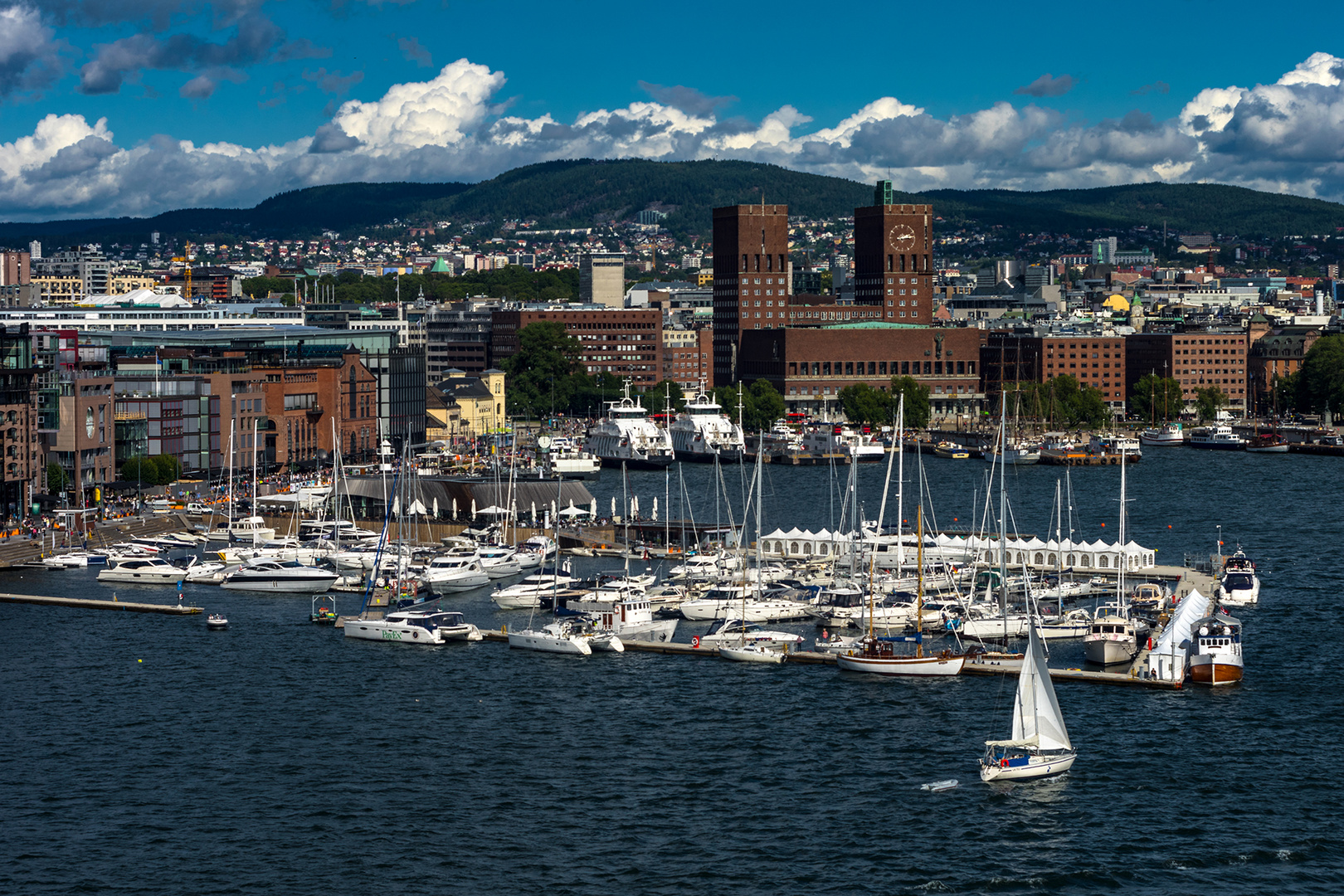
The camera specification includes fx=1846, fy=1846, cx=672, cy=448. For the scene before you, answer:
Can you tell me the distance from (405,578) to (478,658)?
347 inches

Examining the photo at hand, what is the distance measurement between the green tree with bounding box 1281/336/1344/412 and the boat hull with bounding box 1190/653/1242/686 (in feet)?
320

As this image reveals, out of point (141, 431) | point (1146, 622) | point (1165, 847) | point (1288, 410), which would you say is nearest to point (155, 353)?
point (141, 431)

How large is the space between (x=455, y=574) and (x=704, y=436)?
5444 cm

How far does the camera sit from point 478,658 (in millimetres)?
40719

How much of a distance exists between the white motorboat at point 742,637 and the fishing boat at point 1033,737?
1006cm

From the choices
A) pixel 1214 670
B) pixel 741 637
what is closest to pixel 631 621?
pixel 741 637

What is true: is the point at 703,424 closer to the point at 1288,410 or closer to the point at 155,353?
the point at 155,353

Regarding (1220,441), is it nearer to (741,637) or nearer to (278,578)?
(278,578)

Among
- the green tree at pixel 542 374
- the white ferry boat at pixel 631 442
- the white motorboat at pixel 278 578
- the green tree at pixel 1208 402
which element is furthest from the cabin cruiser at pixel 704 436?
A: the white motorboat at pixel 278 578

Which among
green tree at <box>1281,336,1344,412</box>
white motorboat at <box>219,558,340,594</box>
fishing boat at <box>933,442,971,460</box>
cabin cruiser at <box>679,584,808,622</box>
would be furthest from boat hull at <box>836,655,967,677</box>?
green tree at <box>1281,336,1344,412</box>

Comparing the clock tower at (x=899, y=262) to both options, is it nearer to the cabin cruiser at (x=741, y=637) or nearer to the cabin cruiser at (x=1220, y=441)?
the cabin cruiser at (x=1220, y=441)

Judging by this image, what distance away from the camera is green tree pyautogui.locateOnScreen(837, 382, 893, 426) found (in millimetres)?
125250

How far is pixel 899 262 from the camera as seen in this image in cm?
15462

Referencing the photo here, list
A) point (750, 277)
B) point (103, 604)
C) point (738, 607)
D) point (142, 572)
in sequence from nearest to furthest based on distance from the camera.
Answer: point (738, 607), point (103, 604), point (142, 572), point (750, 277)
